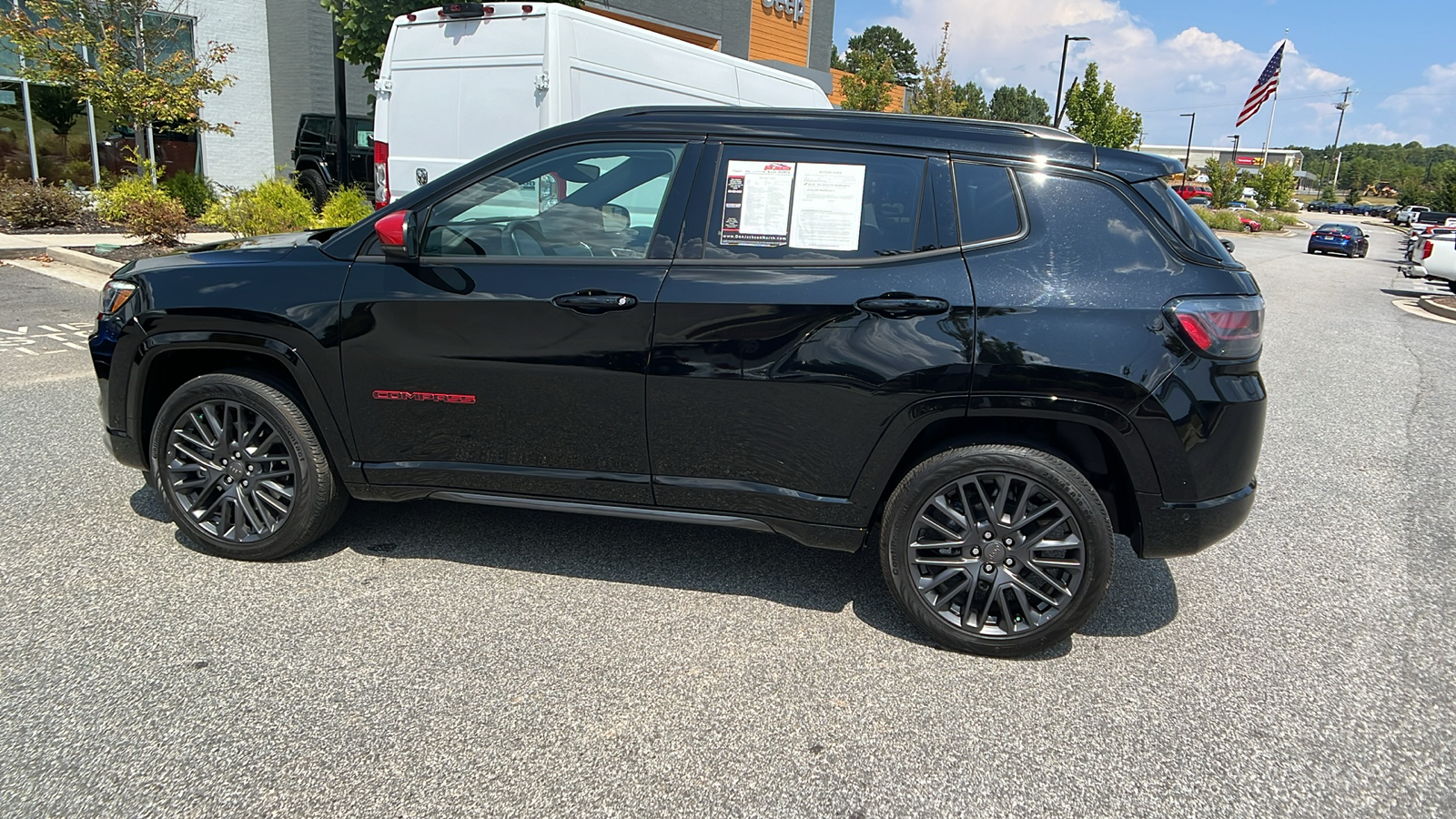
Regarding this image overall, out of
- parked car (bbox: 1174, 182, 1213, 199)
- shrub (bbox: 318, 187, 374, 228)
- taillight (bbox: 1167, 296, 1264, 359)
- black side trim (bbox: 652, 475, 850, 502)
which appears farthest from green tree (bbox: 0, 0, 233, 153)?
parked car (bbox: 1174, 182, 1213, 199)

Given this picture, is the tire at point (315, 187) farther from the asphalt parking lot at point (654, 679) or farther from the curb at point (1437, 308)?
the curb at point (1437, 308)

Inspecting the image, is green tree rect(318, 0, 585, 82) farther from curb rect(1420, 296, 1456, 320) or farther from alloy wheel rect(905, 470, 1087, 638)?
curb rect(1420, 296, 1456, 320)

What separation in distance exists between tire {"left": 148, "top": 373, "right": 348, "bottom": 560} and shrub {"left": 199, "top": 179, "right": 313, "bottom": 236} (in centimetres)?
823

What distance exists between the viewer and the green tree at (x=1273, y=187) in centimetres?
7225

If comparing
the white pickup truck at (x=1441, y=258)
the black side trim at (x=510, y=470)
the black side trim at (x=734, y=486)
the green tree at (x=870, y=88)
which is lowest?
the black side trim at (x=510, y=470)

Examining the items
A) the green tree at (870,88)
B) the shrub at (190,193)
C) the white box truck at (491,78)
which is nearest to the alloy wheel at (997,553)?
the white box truck at (491,78)

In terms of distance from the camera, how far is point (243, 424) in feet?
12.3

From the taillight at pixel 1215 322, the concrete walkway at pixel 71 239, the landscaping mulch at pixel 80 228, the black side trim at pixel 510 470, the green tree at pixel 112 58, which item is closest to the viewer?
the taillight at pixel 1215 322

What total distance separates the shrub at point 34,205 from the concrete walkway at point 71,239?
376 millimetres

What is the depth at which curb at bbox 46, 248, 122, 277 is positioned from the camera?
1115 cm

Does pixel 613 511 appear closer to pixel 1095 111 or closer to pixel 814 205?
pixel 814 205

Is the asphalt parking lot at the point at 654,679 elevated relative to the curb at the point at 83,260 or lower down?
lower down

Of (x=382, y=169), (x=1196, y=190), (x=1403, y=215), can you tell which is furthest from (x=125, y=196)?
(x=1403, y=215)

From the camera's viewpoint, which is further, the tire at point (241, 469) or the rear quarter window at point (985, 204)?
the tire at point (241, 469)
